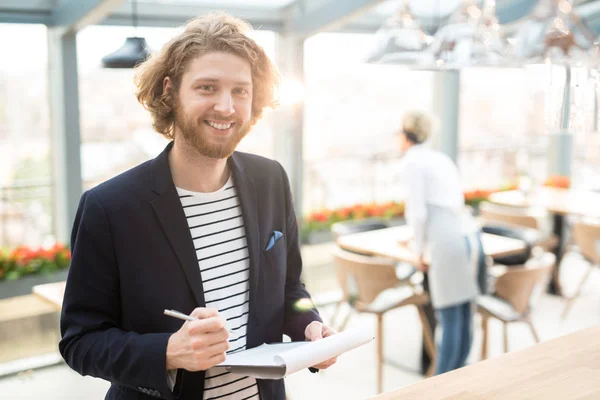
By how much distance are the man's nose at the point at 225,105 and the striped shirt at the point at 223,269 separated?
24 centimetres

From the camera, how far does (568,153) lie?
25.9 ft

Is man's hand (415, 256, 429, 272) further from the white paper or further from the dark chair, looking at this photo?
the white paper

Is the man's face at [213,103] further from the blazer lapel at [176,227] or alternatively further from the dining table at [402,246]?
the dining table at [402,246]

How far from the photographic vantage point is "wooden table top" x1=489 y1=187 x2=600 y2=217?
19.3ft

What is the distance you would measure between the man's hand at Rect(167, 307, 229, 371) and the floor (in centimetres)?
299

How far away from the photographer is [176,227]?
5.00 feet

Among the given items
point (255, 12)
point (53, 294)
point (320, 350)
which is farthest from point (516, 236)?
point (320, 350)

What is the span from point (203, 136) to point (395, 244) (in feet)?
10.6

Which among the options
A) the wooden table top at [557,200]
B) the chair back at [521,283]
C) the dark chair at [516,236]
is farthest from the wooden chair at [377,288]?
the wooden table top at [557,200]

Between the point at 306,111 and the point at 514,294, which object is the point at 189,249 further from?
the point at 306,111

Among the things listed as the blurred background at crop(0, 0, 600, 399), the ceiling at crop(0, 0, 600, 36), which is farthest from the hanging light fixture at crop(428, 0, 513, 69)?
the ceiling at crop(0, 0, 600, 36)

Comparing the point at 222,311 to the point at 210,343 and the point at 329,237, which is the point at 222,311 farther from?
the point at 329,237

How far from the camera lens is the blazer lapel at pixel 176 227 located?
4.94ft

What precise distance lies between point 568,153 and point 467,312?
4545 millimetres
